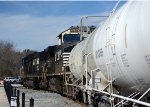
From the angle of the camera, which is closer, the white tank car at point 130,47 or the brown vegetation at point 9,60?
the white tank car at point 130,47

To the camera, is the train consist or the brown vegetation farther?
the brown vegetation

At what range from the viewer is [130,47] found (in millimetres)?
6715

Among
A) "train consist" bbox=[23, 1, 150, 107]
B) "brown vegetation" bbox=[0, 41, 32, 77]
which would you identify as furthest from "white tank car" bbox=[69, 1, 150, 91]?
"brown vegetation" bbox=[0, 41, 32, 77]

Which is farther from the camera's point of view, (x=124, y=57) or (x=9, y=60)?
(x=9, y=60)

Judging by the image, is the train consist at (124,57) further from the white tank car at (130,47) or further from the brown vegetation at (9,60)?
the brown vegetation at (9,60)

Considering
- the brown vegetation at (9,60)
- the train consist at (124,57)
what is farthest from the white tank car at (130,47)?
the brown vegetation at (9,60)

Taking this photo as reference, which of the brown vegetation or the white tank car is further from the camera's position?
the brown vegetation

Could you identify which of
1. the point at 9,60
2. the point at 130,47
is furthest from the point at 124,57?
the point at 9,60

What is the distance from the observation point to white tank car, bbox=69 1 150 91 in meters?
6.17

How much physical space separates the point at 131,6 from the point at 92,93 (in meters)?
5.25

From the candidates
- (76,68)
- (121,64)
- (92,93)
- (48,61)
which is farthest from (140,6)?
(48,61)

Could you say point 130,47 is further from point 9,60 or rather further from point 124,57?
point 9,60

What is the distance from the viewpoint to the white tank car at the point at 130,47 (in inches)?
243

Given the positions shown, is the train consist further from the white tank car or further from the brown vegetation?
the brown vegetation
